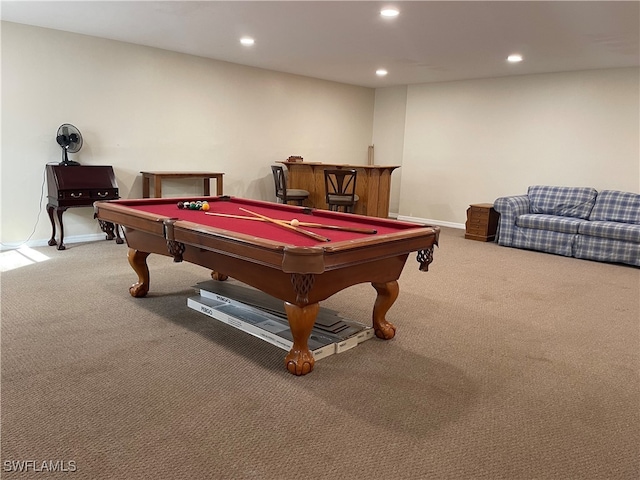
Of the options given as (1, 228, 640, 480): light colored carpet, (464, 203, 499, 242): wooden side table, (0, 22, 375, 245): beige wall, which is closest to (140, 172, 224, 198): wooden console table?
(0, 22, 375, 245): beige wall

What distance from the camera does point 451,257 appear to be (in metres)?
5.43

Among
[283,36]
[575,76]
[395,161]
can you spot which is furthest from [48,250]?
[575,76]

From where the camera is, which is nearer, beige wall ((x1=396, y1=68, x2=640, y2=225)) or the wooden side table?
beige wall ((x1=396, y1=68, x2=640, y2=225))

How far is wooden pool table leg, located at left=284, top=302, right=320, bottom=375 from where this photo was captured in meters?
2.39

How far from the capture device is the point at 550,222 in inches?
229

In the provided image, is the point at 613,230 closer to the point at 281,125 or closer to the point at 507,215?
the point at 507,215

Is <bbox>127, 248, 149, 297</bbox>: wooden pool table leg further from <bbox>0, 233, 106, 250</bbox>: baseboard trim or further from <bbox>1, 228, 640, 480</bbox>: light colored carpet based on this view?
<bbox>0, 233, 106, 250</bbox>: baseboard trim

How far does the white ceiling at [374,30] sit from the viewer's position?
12.8 feet

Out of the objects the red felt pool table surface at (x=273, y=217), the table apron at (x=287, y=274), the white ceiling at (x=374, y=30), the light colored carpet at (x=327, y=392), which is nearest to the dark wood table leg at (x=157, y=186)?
the white ceiling at (x=374, y=30)

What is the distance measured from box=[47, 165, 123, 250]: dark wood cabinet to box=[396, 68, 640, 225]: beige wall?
5.02 m

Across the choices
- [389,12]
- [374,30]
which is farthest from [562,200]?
[389,12]

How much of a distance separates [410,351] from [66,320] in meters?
2.22

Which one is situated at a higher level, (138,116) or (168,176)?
(138,116)

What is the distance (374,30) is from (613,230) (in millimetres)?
3469
